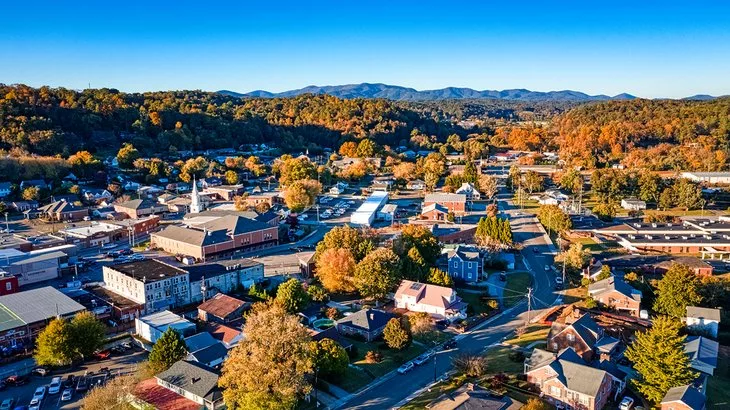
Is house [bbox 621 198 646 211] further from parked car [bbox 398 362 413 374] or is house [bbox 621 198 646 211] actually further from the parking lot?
the parking lot

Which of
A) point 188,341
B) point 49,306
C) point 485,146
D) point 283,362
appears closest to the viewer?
point 283,362

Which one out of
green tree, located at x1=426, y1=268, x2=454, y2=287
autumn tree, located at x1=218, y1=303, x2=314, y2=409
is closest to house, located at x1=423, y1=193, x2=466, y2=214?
green tree, located at x1=426, y1=268, x2=454, y2=287

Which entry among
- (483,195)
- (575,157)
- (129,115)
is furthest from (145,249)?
(575,157)

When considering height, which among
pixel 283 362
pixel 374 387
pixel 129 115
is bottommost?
pixel 374 387

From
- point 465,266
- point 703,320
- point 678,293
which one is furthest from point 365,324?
point 678,293

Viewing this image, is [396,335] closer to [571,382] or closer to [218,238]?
[571,382]

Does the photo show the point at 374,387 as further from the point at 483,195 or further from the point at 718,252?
the point at 483,195

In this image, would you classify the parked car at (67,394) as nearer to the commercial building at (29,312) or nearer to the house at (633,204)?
the commercial building at (29,312)
